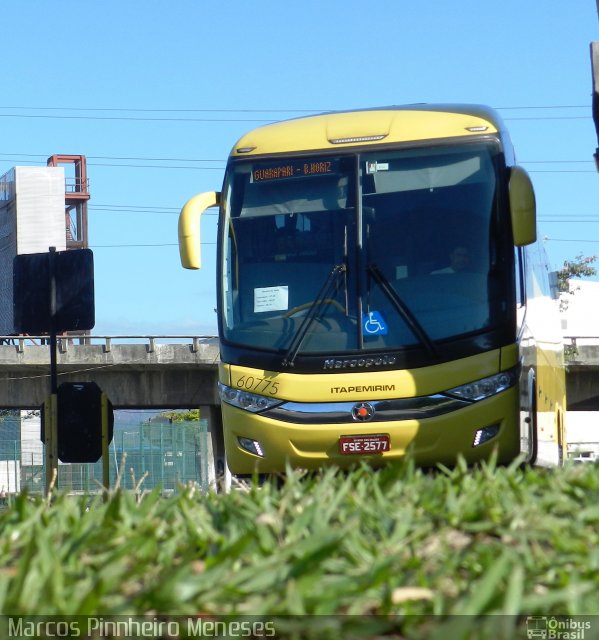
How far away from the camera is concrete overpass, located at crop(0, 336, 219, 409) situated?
5150 centimetres

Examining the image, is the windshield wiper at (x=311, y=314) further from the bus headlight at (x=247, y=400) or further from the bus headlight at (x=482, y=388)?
the bus headlight at (x=482, y=388)

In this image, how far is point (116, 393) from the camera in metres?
51.8

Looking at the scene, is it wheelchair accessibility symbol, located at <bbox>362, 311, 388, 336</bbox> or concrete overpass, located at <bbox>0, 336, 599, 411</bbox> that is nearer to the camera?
wheelchair accessibility symbol, located at <bbox>362, 311, 388, 336</bbox>

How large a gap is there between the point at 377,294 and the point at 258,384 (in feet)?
4.50

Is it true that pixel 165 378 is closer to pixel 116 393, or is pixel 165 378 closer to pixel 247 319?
pixel 116 393

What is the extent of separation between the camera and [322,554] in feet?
8.98

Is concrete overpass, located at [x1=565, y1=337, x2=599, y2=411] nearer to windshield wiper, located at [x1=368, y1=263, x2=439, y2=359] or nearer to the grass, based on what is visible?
windshield wiper, located at [x1=368, y1=263, x2=439, y2=359]

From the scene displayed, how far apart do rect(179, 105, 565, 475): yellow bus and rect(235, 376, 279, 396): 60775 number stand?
0.01m

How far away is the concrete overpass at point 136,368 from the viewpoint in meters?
51.5

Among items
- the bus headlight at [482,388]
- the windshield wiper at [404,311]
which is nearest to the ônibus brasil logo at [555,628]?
the bus headlight at [482,388]

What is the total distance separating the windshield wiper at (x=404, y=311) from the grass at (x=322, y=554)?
6.83m

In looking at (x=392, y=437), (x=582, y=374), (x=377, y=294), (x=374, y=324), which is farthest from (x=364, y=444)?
(x=582, y=374)

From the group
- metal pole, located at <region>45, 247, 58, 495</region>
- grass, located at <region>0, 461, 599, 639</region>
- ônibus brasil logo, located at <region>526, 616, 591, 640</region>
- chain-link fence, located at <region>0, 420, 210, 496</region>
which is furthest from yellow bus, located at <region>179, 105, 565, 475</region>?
chain-link fence, located at <region>0, 420, 210, 496</region>

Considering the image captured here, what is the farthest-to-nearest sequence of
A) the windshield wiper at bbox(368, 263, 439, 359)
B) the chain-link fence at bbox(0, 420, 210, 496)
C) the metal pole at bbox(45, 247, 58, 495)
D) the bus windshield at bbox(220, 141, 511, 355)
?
1. the chain-link fence at bbox(0, 420, 210, 496)
2. the metal pole at bbox(45, 247, 58, 495)
3. the bus windshield at bbox(220, 141, 511, 355)
4. the windshield wiper at bbox(368, 263, 439, 359)
